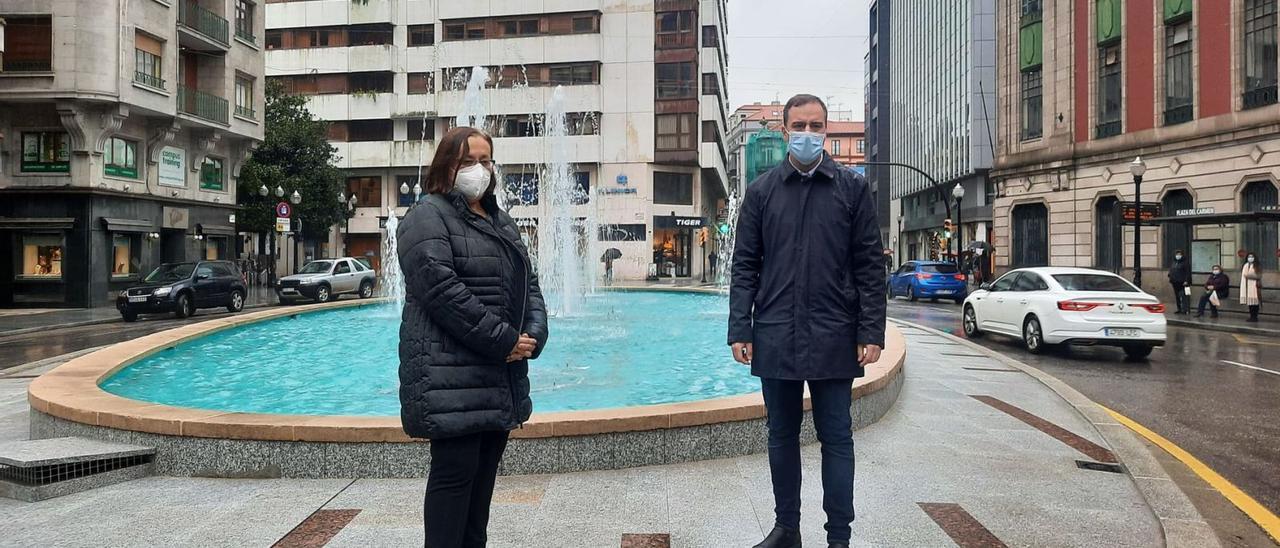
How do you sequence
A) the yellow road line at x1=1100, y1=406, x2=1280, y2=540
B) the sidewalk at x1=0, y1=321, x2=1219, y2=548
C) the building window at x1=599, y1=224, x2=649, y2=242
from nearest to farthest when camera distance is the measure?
1. the sidewalk at x1=0, y1=321, x2=1219, y2=548
2. the yellow road line at x1=1100, y1=406, x2=1280, y2=540
3. the building window at x1=599, y1=224, x2=649, y2=242

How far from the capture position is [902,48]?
6556 centimetres

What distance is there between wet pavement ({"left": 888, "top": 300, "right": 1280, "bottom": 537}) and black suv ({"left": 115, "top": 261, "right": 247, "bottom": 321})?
62.9 ft

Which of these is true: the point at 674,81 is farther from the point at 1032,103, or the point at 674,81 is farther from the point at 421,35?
the point at 1032,103

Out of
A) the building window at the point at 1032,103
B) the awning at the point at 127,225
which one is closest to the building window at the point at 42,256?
the awning at the point at 127,225

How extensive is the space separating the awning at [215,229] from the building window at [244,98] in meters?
4.55

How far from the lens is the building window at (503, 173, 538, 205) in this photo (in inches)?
1814

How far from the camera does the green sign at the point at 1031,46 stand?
106 ft

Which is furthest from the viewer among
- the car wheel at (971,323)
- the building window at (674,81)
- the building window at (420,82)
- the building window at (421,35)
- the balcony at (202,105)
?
the building window at (421,35)

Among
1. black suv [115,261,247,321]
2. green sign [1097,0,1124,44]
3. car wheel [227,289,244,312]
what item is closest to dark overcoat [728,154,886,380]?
black suv [115,261,247,321]

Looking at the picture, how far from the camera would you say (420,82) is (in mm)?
45750

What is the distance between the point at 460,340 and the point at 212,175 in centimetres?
3271

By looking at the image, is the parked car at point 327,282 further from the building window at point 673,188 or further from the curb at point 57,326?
the building window at point 673,188

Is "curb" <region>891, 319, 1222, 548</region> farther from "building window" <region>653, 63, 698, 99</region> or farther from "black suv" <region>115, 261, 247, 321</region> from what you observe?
"building window" <region>653, 63, 698, 99</region>

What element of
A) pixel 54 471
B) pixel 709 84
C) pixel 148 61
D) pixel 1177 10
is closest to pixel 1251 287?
pixel 1177 10
